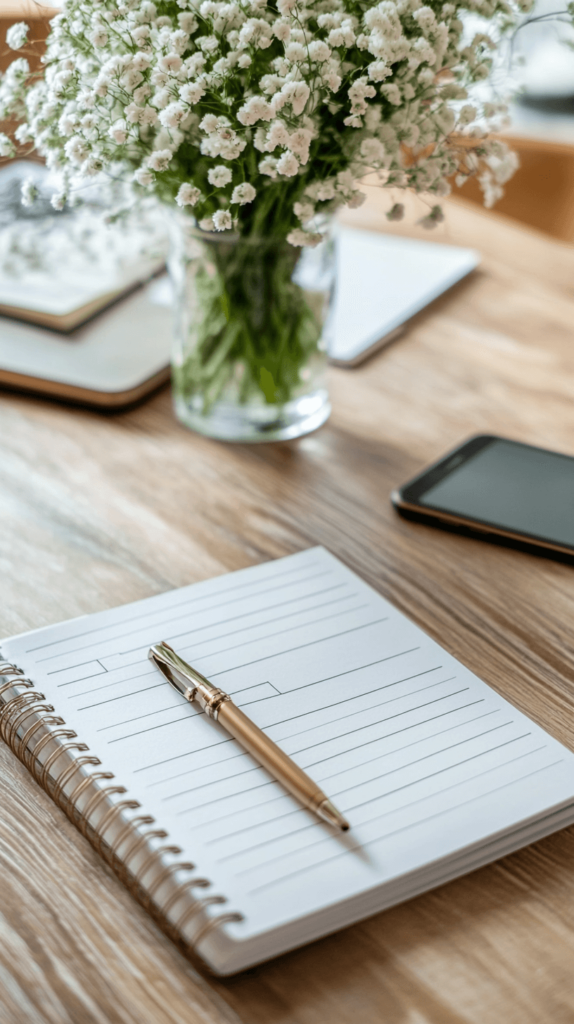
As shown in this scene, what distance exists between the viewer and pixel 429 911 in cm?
53

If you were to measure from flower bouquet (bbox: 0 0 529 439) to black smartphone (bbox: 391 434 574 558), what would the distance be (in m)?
0.18

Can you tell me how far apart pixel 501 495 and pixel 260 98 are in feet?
1.35

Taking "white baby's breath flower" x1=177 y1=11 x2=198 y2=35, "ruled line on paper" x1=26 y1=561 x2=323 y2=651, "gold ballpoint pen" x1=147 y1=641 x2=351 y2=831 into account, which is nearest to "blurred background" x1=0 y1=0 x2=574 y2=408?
"white baby's breath flower" x1=177 y1=11 x2=198 y2=35

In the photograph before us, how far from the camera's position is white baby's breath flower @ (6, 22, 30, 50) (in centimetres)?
76

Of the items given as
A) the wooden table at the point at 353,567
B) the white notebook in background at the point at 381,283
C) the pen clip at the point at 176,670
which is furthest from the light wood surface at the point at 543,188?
the pen clip at the point at 176,670

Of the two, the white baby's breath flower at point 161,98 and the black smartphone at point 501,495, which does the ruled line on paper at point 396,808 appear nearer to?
the black smartphone at point 501,495

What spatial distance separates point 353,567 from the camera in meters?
0.82

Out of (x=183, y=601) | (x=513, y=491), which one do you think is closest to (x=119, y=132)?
(x=183, y=601)

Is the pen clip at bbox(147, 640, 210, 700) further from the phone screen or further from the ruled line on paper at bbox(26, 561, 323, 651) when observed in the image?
the phone screen

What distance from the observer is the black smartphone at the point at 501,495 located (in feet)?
2.79

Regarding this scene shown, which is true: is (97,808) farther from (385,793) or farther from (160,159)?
(160,159)

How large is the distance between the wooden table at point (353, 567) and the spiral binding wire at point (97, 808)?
13 millimetres

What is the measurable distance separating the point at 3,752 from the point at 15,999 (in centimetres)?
18

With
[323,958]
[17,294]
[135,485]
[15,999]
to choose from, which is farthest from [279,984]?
[17,294]
